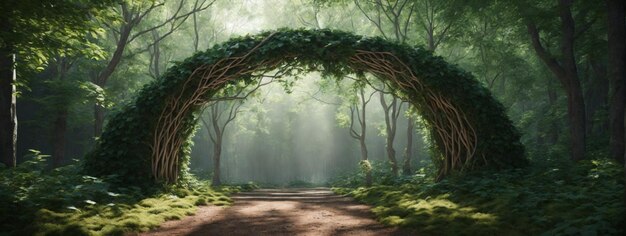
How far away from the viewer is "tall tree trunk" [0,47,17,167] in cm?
798

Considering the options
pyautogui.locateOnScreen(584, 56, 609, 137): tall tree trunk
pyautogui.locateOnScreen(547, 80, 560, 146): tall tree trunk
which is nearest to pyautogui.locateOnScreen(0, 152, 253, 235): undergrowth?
pyautogui.locateOnScreen(584, 56, 609, 137): tall tree trunk

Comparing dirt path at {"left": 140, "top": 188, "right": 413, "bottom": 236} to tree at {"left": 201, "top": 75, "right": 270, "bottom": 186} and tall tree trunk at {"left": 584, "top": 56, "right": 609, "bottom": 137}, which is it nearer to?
tree at {"left": 201, "top": 75, "right": 270, "bottom": 186}

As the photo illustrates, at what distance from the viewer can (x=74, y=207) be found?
482 centimetres

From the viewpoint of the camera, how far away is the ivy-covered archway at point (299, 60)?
8.02 m

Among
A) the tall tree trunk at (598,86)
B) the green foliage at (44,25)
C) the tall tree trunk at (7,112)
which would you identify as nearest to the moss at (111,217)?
the green foliage at (44,25)

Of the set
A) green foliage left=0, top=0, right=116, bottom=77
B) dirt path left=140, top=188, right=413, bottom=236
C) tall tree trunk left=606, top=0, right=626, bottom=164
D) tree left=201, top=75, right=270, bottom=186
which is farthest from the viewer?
tree left=201, top=75, right=270, bottom=186

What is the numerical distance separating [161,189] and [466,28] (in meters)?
13.8

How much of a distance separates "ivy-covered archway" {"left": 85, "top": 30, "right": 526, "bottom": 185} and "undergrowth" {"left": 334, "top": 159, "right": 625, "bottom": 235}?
2.65ft

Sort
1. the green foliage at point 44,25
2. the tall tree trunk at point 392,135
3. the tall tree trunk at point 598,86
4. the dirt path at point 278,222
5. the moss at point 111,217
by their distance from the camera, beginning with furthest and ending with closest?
the tall tree trunk at point 598,86, the tall tree trunk at point 392,135, the green foliage at point 44,25, the dirt path at point 278,222, the moss at point 111,217

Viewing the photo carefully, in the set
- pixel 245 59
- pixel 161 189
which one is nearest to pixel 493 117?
pixel 245 59

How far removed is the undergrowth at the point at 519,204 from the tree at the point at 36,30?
5876 mm

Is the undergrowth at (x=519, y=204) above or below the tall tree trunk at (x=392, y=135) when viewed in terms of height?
below

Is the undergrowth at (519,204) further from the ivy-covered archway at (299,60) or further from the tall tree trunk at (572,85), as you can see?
the tall tree trunk at (572,85)

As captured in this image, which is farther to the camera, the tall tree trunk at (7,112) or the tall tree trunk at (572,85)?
the tall tree trunk at (572,85)
